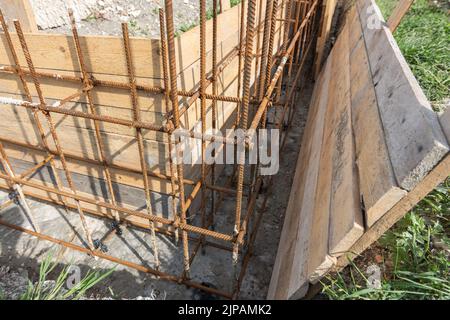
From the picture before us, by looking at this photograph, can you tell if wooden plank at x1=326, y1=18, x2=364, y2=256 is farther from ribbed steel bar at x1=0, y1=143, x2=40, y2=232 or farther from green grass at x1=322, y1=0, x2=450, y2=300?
ribbed steel bar at x1=0, y1=143, x2=40, y2=232

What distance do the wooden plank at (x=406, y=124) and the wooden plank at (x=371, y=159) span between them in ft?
0.19

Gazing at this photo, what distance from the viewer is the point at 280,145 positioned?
638cm

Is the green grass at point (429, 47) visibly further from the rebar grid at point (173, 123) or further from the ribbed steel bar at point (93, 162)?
the ribbed steel bar at point (93, 162)

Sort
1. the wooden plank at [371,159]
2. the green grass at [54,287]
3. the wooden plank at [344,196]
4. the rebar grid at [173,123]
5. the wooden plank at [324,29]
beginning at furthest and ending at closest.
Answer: the wooden plank at [324,29] < the rebar grid at [173,123] < the green grass at [54,287] < the wooden plank at [344,196] < the wooden plank at [371,159]

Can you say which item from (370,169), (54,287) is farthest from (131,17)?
(370,169)

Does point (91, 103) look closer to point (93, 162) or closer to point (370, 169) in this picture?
point (93, 162)

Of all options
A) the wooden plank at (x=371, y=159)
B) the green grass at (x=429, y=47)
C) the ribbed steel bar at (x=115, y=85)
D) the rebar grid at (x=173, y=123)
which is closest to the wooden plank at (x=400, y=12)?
the green grass at (x=429, y=47)

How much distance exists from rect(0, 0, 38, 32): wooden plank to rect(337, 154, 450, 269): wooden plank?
4353mm

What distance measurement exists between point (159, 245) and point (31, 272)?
5.72 feet

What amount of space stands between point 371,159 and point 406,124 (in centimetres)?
35

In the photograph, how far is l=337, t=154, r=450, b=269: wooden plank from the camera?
4.98 ft

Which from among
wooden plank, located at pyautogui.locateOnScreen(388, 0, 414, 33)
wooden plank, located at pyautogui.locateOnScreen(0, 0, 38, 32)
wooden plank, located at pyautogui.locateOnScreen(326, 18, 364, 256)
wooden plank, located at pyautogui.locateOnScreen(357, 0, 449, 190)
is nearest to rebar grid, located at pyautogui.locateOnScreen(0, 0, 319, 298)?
wooden plank, located at pyautogui.locateOnScreen(0, 0, 38, 32)

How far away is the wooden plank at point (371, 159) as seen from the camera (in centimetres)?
172
